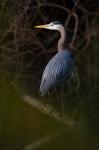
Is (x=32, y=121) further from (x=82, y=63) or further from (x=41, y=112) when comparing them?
(x=82, y=63)

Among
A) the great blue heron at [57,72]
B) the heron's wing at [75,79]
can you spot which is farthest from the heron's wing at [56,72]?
the heron's wing at [75,79]

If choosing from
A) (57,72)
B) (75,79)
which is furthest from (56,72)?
(75,79)

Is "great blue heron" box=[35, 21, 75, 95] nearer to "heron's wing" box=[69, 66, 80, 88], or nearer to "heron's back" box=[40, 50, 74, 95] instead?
"heron's back" box=[40, 50, 74, 95]

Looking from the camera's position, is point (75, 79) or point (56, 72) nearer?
point (56, 72)

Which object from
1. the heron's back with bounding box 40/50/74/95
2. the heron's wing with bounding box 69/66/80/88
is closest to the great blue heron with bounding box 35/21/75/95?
the heron's back with bounding box 40/50/74/95

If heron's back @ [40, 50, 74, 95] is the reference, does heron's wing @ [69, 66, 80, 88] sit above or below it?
below

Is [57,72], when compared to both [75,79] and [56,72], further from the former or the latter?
[75,79]

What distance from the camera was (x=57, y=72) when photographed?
5059 millimetres

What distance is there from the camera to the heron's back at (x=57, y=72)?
499 centimetres

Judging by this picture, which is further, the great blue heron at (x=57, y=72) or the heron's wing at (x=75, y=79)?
the heron's wing at (x=75, y=79)

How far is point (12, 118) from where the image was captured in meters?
4.92

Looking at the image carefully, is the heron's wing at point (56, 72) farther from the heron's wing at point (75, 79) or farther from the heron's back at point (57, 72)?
the heron's wing at point (75, 79)

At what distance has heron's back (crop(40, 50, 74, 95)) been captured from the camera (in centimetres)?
499

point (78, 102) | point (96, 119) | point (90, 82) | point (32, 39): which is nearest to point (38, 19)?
point (32, 39)
